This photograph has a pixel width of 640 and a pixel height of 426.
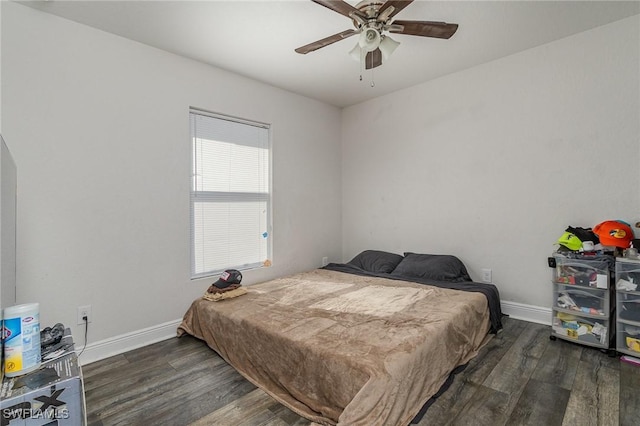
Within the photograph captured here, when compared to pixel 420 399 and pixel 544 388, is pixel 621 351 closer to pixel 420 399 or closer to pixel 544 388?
pixel 544 388

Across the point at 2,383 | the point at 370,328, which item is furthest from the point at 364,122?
the point at 2,383

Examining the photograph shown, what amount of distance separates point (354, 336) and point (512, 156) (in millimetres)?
2360

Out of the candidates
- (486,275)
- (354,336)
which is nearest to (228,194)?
(354,336)

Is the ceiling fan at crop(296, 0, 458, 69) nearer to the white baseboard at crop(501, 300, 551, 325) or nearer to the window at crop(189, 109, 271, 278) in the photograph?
the window at crop(189, 109, 271, 278)

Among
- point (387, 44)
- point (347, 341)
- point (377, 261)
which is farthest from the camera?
point (377, 261)

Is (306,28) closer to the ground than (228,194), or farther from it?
farther from it

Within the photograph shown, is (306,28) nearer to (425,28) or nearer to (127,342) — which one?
(425,28)

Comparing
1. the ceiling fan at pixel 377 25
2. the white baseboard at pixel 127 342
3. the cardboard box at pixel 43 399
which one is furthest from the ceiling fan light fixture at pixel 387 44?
the white baseboard at pixel 127 342

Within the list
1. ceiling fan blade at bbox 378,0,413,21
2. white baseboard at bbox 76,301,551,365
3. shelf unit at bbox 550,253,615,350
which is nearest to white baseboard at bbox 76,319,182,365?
white baseboard at bbox 76,301,551,365

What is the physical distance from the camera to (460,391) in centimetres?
180

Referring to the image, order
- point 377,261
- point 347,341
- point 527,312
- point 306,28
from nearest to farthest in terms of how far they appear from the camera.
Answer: point 347,341
point 306,28
point 527,312
point 377,261

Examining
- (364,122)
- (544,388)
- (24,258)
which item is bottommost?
(544,388)

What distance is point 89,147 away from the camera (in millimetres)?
2283

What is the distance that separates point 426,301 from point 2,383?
7.85 feet
